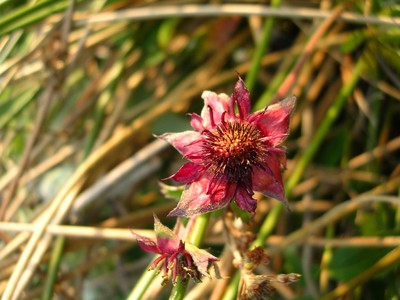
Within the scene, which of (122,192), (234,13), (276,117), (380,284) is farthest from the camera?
(122,192)

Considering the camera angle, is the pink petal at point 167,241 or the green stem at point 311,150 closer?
the pink petal at point 167,241

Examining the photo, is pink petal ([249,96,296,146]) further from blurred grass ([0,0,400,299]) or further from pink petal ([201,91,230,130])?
blurred grass ([0,0,400,299])

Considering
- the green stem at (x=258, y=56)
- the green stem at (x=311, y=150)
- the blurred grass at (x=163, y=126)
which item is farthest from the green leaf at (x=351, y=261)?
the green stem at (x=258, y=56)

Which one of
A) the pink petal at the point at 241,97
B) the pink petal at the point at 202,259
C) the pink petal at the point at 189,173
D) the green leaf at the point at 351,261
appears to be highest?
the pink petal at the point at 241,97

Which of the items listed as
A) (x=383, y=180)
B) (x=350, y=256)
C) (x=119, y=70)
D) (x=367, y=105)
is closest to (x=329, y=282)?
(x=350, y=256)

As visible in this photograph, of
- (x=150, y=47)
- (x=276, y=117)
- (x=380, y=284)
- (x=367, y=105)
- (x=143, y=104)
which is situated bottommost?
(x=380, y=284)

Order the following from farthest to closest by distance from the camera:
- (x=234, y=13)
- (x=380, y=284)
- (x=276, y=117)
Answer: (x=234, y=13) → (x=380, y=284) → (x=276, y=117)

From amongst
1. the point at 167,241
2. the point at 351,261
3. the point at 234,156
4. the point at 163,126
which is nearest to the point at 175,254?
the point at 167,241

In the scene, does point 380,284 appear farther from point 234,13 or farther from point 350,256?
point 234,13

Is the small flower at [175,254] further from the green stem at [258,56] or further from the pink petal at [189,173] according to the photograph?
the green stem at [258,56]

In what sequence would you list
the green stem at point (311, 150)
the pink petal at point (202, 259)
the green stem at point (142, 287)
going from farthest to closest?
the green stem at point (311, 150)
the green stem at point (142, 287)
the pink petal at point (202, 259)
